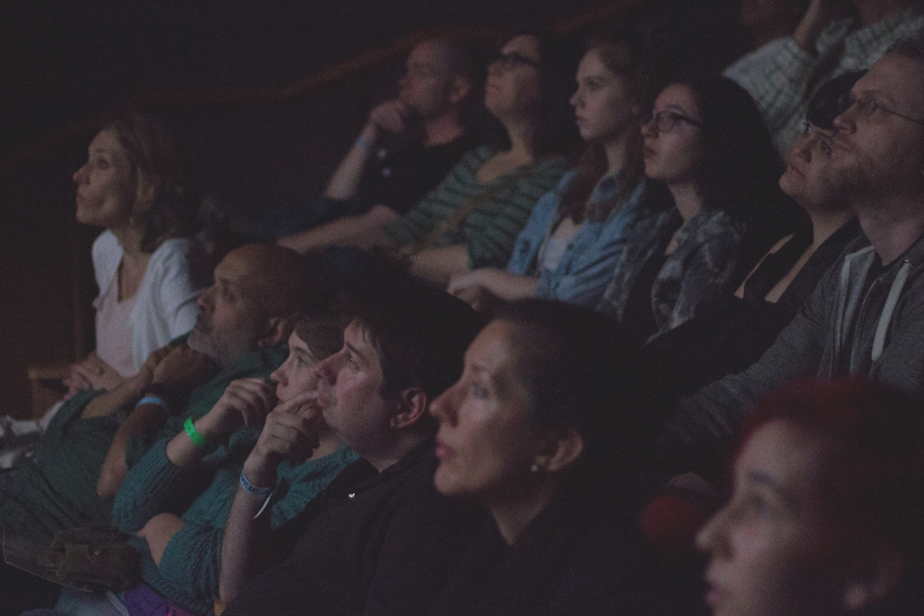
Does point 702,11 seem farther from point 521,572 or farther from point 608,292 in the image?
point 521,572

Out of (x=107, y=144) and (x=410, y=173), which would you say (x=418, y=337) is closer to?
(x=107, y=144)

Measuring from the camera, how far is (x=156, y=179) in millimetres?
2590

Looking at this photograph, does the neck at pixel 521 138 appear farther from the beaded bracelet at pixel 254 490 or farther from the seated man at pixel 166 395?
the beaded bracelet at pixel 254 490

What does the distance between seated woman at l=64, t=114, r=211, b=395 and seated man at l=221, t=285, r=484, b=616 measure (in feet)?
3.49

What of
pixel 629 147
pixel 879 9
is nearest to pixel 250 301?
pixel 629 147

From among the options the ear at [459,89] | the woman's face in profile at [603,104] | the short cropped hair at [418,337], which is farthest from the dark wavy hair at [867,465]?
the ear at [459,89]

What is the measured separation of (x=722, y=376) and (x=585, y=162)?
106 cm

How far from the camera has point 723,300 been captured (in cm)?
179

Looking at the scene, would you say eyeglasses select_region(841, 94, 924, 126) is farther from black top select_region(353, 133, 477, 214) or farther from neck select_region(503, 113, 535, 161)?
black top select_region(353, 133, 477, 214)

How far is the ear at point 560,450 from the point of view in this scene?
3.51 ft

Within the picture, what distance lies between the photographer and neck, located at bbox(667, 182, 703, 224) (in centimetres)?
209

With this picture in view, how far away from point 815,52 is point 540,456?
1909mm

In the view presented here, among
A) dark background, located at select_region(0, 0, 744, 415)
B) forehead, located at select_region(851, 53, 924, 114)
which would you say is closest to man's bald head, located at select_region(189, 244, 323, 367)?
forehead, located at select_region(851, 53, 924, 114)

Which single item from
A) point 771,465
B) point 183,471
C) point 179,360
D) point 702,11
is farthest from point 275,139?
point 771,465
